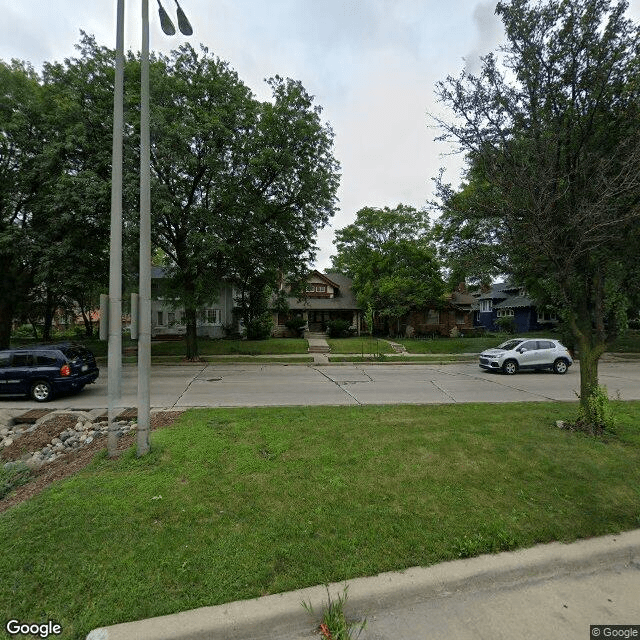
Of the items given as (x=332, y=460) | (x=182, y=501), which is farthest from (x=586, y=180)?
(x=182, y=501)

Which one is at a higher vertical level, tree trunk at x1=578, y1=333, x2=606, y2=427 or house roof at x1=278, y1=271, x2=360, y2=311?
house roof at x1=278, y1=271, x2=360, y2=311

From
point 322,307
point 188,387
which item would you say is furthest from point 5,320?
point 322,307

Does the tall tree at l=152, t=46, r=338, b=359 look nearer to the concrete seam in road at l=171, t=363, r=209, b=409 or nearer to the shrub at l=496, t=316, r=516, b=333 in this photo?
the concrete seam in road at l=171, t=363, r=209, b=409

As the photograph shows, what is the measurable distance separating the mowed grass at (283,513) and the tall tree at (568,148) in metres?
3.04

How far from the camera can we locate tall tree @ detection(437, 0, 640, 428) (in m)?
5.67

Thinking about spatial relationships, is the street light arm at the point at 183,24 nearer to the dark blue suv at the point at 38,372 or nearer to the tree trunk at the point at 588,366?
the tree trunk at the point at 588,366

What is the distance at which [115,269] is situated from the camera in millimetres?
5395

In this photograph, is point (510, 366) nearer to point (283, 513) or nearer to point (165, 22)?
point (283, 513)

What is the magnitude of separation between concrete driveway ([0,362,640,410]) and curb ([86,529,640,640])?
20.9 ft

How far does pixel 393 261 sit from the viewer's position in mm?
30156

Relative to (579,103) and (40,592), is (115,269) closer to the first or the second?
(40,592)

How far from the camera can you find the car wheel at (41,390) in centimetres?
1030

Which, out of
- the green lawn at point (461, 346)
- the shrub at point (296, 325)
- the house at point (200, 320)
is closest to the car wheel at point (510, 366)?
the green lawn at point (461, 346)

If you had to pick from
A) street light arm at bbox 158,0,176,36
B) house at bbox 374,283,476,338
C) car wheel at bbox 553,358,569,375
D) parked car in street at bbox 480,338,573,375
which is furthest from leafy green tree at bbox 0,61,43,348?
house at bbox 374,283,476,338
